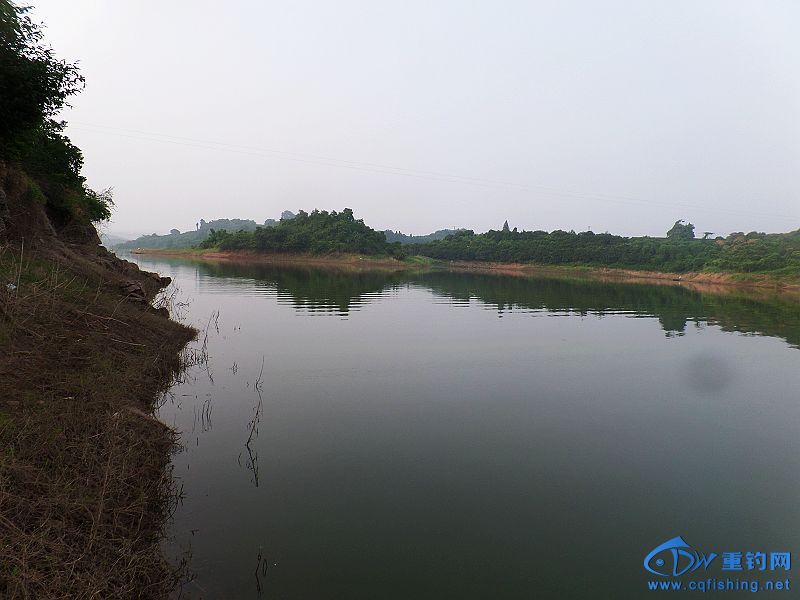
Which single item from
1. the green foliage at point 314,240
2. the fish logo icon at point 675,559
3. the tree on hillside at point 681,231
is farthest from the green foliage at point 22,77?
the tree on hillside at point 681,231

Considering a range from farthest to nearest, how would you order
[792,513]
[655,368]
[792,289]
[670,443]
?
[792,289]
[655,368]
[670,443]
[792,513]

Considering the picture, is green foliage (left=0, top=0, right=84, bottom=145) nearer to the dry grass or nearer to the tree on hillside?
the dry grass

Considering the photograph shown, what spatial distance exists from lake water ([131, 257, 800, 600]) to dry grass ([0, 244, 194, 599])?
67cm

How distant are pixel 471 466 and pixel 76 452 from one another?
7234mm

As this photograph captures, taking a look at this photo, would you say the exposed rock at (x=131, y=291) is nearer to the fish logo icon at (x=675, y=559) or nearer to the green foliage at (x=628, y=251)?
the fish logo icon at (x=675, y=559)

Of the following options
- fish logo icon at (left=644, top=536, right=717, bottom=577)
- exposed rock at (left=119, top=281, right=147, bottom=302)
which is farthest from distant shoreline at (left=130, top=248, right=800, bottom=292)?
fish logo icon at (left=644, top=536, right=717, bottom=577)

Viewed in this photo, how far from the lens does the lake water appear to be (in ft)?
20.6

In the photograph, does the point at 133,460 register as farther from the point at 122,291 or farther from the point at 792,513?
the point at 122,291

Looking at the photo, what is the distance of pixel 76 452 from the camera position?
6992 mm

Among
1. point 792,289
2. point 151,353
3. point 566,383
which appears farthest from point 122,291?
point 792,289

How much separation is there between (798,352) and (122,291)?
32934 millimetres

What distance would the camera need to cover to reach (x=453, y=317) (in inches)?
1253

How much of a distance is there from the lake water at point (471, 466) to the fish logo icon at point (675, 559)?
14cm

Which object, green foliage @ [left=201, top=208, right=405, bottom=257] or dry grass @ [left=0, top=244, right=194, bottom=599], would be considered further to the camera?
green foliage @ [left=201, top=208, right=405, bottom=257]
